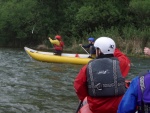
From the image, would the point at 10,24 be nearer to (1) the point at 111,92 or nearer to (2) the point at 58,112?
(2) the point at 58,112

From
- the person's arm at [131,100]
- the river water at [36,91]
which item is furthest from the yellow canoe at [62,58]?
the person's arm at [131,100]

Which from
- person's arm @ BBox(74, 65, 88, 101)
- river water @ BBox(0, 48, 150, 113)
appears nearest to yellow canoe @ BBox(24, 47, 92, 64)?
river water @ BBox(0, 48, 150, 113)

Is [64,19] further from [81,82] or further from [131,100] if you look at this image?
[131,100]

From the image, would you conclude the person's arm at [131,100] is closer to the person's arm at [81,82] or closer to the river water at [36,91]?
the person's arm at [81,82]

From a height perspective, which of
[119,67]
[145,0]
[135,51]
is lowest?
[135,51]

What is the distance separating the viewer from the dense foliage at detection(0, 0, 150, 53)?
2975 centimetres

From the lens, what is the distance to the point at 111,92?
3.91 metres

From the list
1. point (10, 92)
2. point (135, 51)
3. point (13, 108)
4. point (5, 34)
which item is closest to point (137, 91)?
point (13, 108)

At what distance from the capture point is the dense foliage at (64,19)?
97.6 feet

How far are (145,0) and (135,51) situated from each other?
7.83 meters

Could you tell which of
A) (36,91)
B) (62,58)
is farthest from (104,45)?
(62,58)

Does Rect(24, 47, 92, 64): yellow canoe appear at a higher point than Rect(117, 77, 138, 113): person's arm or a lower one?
lower

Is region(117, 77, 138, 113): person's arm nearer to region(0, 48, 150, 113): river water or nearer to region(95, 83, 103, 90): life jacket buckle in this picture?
region(95, 83, 103, 90): life jacket buckle

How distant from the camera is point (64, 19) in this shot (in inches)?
1383
